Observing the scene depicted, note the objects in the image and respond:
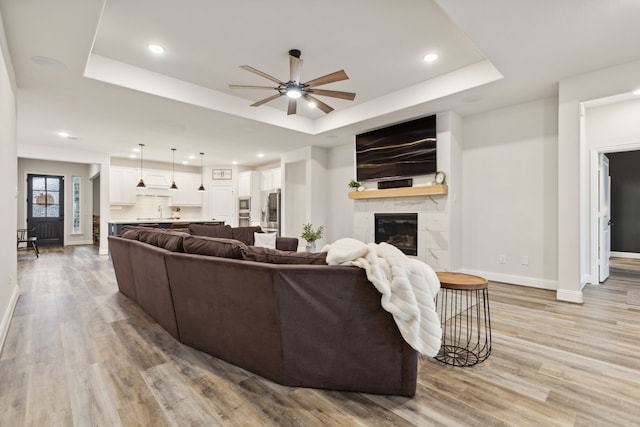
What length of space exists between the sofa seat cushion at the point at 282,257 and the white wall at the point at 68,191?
412 inches

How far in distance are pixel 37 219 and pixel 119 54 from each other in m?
8.67

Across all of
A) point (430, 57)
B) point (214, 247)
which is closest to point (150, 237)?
point (214, 247)

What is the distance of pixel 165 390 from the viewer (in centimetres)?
179

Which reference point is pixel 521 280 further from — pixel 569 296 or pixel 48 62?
pixel 48 62

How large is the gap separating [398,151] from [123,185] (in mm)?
7449

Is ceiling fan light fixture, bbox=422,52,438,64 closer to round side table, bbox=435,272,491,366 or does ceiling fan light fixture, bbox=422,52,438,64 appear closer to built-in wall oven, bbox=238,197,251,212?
round side table, bbox=435,272,491,366

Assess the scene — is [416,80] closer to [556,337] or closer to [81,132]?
[556,337]

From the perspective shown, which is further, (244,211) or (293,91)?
(244,211)

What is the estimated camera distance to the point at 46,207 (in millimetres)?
9406

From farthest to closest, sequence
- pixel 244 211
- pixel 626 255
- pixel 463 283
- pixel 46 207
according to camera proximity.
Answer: pixel 46 207 → pixel 244 211 → pixel 626 255 → pixel 463 283

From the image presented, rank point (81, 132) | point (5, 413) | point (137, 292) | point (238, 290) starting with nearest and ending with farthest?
1. point (5, 413)
2. point (238, 290)
3. point (137, 292)
4. point (81, 132)

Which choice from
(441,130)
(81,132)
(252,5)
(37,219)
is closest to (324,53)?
(252,5)

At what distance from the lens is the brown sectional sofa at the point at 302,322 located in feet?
5.52

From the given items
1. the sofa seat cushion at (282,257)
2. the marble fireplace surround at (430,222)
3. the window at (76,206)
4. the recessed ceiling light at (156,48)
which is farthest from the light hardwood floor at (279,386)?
the window at (76,206)
